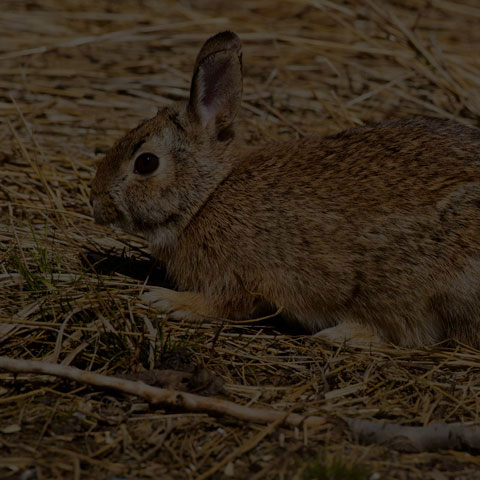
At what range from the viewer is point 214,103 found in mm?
4336

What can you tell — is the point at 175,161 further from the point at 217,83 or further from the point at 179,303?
the point at 179,303

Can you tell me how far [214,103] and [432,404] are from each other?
81.8 inches

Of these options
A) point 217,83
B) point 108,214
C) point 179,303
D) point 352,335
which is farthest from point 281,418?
point 217,83

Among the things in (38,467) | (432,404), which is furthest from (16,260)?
(432,404)

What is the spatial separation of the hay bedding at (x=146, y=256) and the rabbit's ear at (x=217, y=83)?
1049 millimetres

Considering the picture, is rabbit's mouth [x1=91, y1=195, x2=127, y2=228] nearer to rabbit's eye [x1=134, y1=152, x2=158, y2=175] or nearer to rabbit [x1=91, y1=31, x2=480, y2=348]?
rabbit [x1=91, y1=31, x2=480, y2=348]

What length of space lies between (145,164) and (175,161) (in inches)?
6.9

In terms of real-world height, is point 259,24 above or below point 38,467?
above

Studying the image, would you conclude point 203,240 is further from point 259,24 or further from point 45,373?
point 259,24

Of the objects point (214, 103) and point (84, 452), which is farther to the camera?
point (214, 103)

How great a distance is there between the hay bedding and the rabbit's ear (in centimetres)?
105

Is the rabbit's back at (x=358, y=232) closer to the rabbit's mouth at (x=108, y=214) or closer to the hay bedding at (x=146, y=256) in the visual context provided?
the hay bedding at (x=146, y=256)

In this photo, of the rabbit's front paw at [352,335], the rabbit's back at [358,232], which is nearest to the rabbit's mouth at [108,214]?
the rabbit's back at [358,232]

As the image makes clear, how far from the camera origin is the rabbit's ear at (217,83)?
4.15 meters
